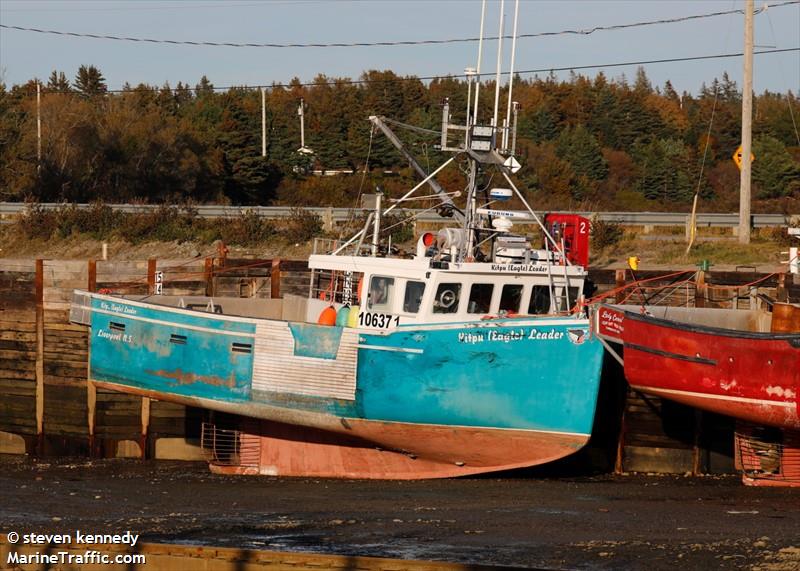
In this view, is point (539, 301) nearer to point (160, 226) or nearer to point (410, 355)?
point (410, 355)

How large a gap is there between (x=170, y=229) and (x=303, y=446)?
15.3m

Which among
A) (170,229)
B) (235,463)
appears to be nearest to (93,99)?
(170,229)

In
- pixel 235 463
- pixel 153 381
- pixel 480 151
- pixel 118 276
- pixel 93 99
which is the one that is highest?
pixel 93 99

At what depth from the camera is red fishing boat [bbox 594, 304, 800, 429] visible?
1545 cm

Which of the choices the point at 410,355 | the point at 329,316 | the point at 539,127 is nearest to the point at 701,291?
the point at 410,355

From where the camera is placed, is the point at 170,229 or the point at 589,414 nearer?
the point at 589,414

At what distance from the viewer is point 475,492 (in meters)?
16.7

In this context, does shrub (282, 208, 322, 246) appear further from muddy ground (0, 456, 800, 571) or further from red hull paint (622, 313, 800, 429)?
red hull paint (622, 313, 800, 429)

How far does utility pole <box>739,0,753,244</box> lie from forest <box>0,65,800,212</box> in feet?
31.2

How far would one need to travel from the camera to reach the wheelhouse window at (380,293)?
1773 centimetres

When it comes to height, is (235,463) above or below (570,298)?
below

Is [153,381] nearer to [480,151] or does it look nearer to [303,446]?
[303,446]

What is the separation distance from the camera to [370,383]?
681 inches

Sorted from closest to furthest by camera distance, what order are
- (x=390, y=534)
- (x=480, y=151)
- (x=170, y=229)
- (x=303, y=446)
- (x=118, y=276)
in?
1. (x=390, y=534)
2. (x=480, y=151)
3. (x=303, y=446)
4. (x=118, y=276)
5. (x=170, y=229)
